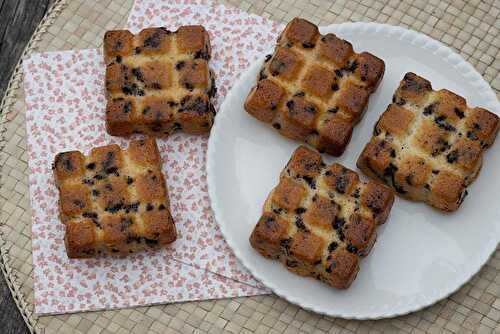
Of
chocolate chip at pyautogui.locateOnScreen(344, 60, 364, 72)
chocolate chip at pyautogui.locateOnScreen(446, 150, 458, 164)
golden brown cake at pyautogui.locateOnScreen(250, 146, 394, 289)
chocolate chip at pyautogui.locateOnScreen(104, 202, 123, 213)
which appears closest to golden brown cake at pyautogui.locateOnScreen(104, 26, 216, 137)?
chocolate chip at pyautogui.locateOnScreen(104, 202, 123, 213)

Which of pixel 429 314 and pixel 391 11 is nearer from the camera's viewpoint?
pixel 429 314

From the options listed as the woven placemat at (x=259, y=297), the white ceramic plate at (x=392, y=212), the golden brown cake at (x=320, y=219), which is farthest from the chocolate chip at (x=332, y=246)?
the woven placemat at (x=259, y=297)

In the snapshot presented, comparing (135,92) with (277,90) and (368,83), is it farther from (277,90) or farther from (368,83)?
(368,83)

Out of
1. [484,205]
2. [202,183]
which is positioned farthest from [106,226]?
[484,205]

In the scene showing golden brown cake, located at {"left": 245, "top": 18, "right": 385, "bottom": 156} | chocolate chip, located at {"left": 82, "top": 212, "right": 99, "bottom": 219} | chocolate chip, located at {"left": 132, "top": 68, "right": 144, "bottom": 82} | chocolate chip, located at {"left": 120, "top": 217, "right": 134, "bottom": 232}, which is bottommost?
chocolate chip, located at {"left": 82, "top": 212, "right": 99, "bottom": 219}

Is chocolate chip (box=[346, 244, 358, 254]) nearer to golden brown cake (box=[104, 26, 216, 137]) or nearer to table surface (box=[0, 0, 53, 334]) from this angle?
golden brown cake (box=[104, 26, 216, 137])

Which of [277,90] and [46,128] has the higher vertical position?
[277,90]

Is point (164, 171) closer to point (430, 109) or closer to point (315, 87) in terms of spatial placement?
point (315, 87)
